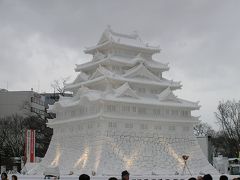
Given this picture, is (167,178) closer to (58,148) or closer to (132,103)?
(132,103)

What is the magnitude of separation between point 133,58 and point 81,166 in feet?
47.1

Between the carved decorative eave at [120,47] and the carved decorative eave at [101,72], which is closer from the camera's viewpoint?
the carved decorative eave at [101,72]

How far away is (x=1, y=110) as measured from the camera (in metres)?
100

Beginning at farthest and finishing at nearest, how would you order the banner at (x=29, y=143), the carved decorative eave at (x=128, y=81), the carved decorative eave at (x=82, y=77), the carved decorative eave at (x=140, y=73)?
the carved decorative eave at (x=82, y=77)
the banner at (x=29, y=143)
the carved decorative eave at (x=140, y=73)
the carved decorative eave at (x=128, y=81)

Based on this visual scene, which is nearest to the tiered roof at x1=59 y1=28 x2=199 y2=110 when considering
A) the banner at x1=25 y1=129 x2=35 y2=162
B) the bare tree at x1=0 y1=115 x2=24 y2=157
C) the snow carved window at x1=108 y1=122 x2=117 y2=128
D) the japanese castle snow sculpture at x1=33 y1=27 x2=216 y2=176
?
the japanese castle snow sculpture at x1=33 y1=27 x2=216 y2=176

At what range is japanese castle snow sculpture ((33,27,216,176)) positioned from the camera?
45.9m

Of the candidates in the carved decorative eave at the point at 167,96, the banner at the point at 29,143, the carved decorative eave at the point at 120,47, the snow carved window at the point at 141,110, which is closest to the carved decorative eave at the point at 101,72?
the carved decorative eave at the point at 120,47

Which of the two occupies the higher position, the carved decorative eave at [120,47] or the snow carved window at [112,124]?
the carved decorative eave at [120,47]

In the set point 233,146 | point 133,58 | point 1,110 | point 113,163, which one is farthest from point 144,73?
point 1,110

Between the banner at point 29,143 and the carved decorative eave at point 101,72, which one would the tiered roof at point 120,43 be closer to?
the carved decorative eave at point 101,72

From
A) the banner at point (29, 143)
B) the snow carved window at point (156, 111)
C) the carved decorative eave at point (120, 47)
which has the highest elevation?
the carved decorative eave at point (120, 47)

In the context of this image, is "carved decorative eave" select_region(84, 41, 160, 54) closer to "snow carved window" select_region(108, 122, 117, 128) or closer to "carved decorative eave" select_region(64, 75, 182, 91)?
"carved decorative eave" select_region(64, 75, 182, 91)

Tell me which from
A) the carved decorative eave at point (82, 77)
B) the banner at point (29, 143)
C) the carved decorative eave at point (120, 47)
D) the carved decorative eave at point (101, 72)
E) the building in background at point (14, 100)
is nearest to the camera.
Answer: the carved decorative eave at point (101, 72)

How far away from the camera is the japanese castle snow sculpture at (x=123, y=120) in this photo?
4594 cm
